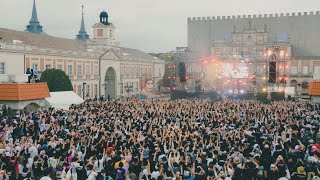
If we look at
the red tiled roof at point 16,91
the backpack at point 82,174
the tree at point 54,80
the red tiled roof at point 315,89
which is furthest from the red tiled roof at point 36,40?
the backpack at point 82,174

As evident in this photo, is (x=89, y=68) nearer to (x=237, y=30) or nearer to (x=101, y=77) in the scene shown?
(x=101, y=77)

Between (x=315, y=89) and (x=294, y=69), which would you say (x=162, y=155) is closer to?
(x=315, y=89)

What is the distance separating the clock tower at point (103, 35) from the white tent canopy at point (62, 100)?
3162 centimetres

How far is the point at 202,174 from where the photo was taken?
10469mm

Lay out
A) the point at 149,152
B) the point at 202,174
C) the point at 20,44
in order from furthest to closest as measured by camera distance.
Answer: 1. the point at 20,44
2. the point at 149,152
3. the point at 202,174

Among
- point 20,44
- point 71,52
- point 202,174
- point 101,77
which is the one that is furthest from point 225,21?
point 202,174

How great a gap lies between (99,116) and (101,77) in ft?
133

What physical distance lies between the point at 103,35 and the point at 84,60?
8979 millimetres

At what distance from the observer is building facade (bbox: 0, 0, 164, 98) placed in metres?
45.0

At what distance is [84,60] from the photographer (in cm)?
6012

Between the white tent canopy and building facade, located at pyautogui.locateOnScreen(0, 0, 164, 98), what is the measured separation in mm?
4134

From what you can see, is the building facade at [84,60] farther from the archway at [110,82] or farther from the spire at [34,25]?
the spire at [34,25]

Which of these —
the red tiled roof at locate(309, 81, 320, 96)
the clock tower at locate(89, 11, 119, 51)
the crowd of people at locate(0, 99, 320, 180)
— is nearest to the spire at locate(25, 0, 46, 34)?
the clock tower at locate(89, 11, 119, 51)

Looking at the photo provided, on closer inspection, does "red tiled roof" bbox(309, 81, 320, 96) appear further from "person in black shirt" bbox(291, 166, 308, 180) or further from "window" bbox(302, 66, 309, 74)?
"window" bbox(302, 66, 309, 74)
